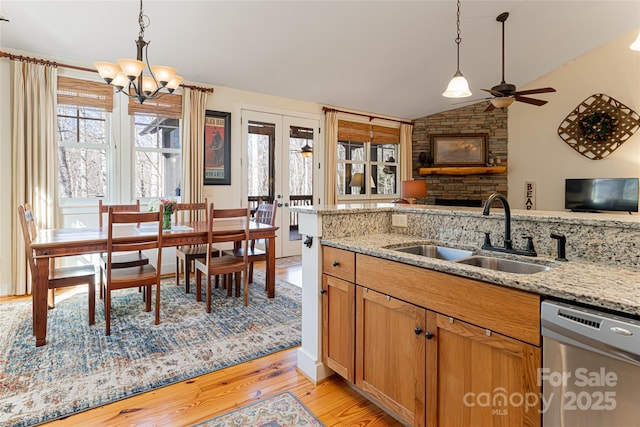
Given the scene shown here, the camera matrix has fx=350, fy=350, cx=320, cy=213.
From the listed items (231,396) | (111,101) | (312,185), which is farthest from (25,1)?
(312,185)

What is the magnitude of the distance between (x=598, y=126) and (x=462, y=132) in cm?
214

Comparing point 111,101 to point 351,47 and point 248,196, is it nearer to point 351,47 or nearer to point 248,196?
point 248,196

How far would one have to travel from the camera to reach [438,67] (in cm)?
525

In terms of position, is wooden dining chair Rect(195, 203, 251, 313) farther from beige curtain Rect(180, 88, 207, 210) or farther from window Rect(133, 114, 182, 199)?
window Rect(133, 114, 182, 199)

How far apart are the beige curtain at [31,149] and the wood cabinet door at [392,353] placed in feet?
12.4

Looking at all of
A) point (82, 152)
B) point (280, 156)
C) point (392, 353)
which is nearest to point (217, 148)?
point (280, 156)

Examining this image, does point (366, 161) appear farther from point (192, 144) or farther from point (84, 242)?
point (84, 242)

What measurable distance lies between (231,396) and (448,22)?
14.6 feet

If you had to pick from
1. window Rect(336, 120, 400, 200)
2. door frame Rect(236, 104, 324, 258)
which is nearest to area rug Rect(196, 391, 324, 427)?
door frame Rect(236, 104, 324, 258)

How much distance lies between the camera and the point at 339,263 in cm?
200

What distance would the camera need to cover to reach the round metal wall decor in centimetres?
545

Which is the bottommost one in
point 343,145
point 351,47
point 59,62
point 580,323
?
point 580,323

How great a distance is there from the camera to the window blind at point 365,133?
251 inches

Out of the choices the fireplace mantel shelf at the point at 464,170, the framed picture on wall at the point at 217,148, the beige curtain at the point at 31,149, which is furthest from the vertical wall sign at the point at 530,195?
the beige curtain at the point at 31,149
